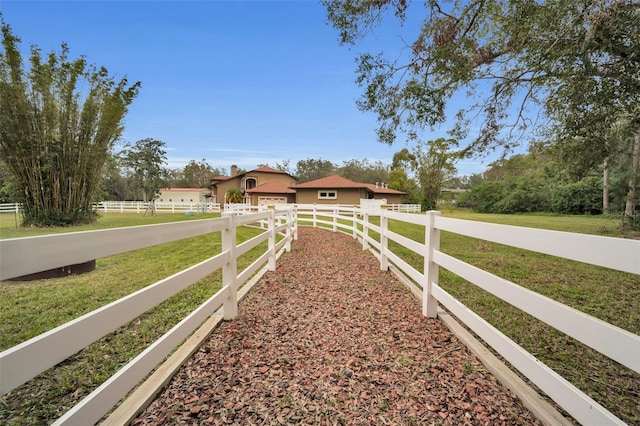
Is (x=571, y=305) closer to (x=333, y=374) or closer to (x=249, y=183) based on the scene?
(x=333, y=374)

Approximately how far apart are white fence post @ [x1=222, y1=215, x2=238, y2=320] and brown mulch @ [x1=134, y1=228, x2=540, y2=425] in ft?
0.50

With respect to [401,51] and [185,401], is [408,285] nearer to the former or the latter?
[185,401]

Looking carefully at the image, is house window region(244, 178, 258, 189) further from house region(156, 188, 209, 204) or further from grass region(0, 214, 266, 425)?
grass region(0, 214, 266, 425)

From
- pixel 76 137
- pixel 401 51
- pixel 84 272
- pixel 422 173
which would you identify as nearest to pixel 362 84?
pixel 401 51

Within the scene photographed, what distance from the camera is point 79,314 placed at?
3617mm

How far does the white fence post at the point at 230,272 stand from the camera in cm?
309

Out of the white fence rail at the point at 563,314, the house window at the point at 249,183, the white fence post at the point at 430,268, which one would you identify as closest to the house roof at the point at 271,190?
the house window at the point at 249,183

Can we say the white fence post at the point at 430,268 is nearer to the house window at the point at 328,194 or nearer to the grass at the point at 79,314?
the grass at the point at 79,314

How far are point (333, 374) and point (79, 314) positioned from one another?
341cm

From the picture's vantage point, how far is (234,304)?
3.23 metres

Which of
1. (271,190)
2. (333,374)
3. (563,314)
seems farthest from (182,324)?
(271,190)

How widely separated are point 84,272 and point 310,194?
2370 cm

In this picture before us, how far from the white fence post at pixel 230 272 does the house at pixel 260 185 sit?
79.8 ft

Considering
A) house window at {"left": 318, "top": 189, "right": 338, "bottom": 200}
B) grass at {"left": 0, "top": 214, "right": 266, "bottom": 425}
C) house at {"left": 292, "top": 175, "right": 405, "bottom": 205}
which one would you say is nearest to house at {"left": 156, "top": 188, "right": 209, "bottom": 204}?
house at {"left": 292, "top": 175, "right": 405, "bottom": 205}
